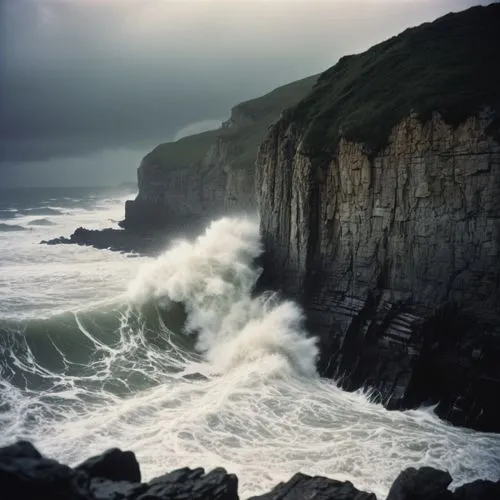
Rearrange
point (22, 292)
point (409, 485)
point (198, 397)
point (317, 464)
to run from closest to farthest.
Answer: point (409, 485) → point (317, 464) → point (198, 397) → point (22, 292)

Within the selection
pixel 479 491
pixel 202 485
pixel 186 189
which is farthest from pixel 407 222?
pixel 186 189

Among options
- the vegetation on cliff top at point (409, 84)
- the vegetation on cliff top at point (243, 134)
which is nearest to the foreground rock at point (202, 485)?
the vegetation on cliff top at point (409, 84)

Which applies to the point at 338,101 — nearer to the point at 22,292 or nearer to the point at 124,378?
the point at 124,378

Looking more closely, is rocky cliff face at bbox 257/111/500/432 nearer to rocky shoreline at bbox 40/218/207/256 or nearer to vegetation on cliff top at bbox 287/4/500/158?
vegetation on cliff top at bbox 287/4/500/158

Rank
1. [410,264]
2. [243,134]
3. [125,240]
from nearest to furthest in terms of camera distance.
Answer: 1. [410,264]
2. [125,240]
3. [243,134]

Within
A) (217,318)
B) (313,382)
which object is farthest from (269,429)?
(217,318)

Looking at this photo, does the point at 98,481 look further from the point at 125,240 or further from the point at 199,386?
the point at 125,240
